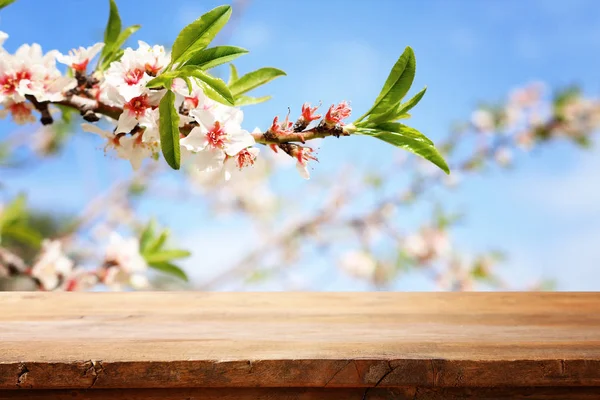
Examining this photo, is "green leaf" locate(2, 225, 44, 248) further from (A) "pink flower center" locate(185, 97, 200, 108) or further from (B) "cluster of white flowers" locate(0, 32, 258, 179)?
(A) "pink flower center" locate(185, 97, 200, 108)

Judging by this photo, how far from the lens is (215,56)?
0.78m

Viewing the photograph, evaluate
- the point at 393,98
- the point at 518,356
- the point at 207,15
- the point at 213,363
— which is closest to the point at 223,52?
the point at 207,15

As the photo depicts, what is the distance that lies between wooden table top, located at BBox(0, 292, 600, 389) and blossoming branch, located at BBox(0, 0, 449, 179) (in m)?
0.24

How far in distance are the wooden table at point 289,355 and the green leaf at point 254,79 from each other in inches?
14.0

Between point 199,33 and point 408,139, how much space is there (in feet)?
1.03

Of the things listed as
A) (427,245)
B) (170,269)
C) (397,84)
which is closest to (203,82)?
(397,84)

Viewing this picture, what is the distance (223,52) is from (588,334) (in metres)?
0.65

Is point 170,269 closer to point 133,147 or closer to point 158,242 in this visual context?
point 158,242

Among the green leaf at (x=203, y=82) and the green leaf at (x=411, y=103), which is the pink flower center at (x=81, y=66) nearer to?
the green leaf at (x=203, y=82)

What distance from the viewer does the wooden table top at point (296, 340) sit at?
64cm

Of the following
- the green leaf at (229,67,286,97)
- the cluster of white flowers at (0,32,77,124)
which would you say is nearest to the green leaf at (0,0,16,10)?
the cluster of white flowers at (0,32,77,124)

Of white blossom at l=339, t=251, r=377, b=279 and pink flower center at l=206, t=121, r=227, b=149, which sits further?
white blossom at l=339, t=251, r=377, b=279

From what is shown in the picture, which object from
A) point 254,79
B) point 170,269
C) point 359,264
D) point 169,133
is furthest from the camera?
point 359,264

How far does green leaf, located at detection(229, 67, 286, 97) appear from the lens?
0.88m
